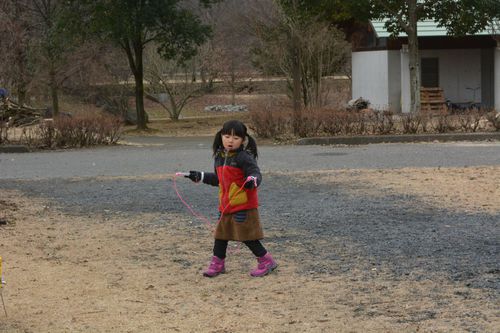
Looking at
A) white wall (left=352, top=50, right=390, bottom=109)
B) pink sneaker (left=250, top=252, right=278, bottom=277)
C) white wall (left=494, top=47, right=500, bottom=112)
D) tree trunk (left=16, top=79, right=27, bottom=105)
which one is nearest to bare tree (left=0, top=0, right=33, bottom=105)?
tree trunk (left=16, top=79, right=27, bottom=105)

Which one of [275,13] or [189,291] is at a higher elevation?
[275,13]

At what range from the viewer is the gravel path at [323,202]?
6.09m

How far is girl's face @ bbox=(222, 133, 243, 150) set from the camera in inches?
222

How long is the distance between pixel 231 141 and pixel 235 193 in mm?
360

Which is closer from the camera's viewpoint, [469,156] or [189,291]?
[189,291]

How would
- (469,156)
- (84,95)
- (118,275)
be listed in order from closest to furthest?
(118,275) < (469,156) < (84,95)

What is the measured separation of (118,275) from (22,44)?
23871 mm

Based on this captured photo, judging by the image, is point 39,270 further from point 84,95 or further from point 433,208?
point 84,95

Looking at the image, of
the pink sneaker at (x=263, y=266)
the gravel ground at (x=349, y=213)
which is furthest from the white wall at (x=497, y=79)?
the pink sneaker at (x=263, y=266)

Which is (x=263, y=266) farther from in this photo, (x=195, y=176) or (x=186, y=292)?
(x=195, y=176)

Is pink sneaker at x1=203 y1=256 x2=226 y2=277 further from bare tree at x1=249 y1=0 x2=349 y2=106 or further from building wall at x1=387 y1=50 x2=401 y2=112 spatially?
building wall at x1=387 y1=50 x2=401 y2=112

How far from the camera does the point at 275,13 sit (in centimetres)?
2998

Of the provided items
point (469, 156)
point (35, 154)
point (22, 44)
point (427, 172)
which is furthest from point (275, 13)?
point (427, 172)

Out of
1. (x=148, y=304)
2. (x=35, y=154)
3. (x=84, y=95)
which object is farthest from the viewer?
(x=84, y=95)
